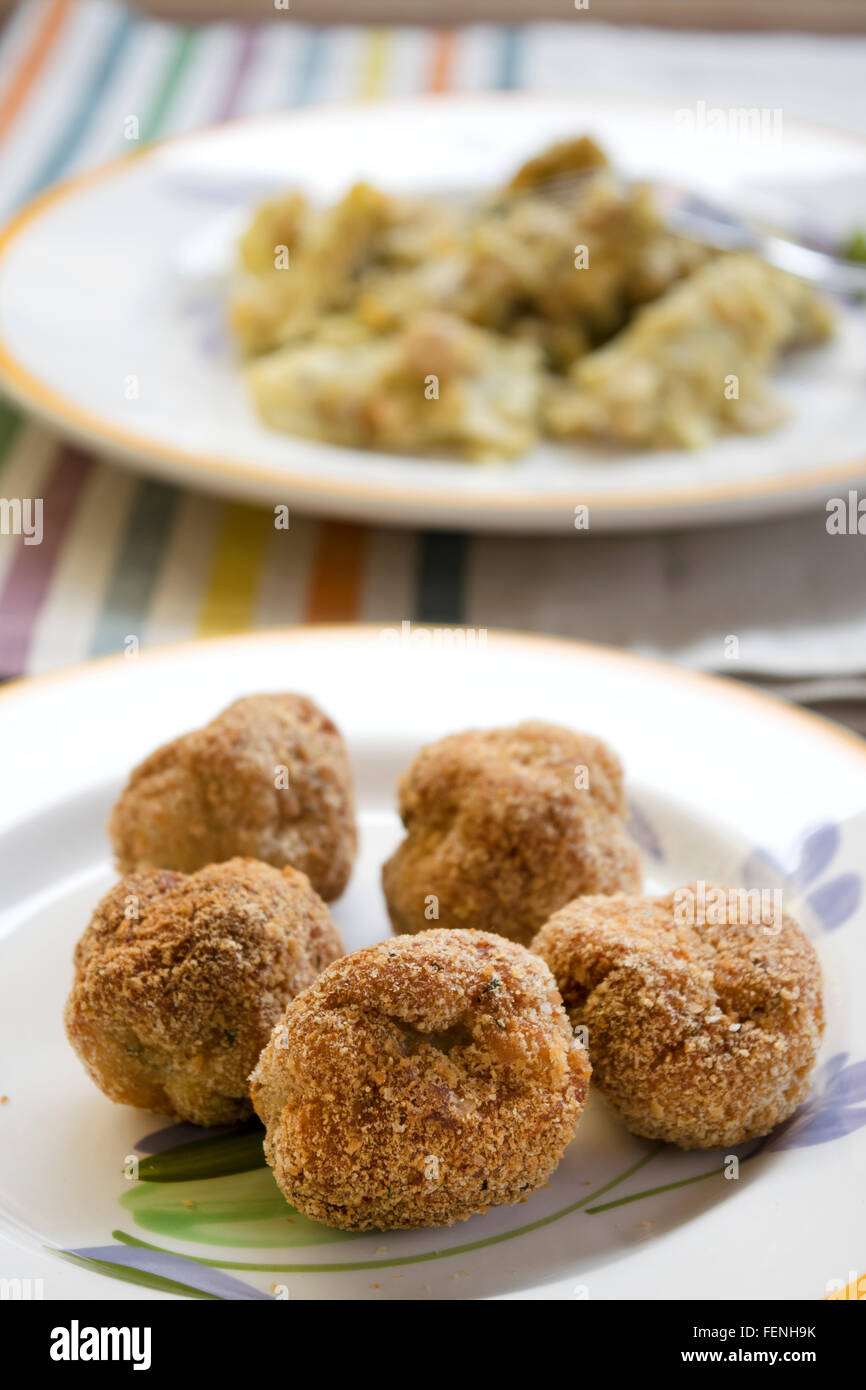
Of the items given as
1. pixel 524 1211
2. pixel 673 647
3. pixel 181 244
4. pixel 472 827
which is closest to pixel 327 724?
pixel 472 827

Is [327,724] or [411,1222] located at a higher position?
[327,724]

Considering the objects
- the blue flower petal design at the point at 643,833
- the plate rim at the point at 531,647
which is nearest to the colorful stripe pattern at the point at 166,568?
the plate rim at the point at 531,647

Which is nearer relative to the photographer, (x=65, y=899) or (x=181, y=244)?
(x=65, y=899)

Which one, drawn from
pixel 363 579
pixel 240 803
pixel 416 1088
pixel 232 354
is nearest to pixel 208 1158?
pixel 416 1088

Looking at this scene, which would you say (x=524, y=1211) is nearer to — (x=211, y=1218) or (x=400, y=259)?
(x=211, y=1218)

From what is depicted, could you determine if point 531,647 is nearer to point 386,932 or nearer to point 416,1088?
point 386,932

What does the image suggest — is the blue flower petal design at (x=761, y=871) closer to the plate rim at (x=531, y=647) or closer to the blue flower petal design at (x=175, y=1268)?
the plate rim at (x=531, y=647)
